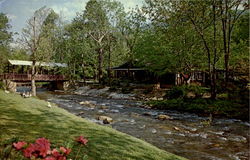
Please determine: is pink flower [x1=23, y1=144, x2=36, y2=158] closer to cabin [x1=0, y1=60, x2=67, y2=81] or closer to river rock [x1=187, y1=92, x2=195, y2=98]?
river rock [x1=187, y1=92, x2=195, y2=98]

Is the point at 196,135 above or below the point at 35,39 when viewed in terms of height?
below

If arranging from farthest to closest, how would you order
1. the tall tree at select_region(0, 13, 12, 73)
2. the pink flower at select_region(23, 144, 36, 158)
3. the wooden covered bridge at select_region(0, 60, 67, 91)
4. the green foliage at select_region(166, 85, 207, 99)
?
the tall tree at select_region(0, 13, 12, 73), the wooden covered bridge at select_region(0, 60, 67, 91), the green foliage at select_region(166, 85, 207, 99), the pink flower at select_region(23, 144, 36, 158)

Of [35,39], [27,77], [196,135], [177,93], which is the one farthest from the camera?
[27,77]

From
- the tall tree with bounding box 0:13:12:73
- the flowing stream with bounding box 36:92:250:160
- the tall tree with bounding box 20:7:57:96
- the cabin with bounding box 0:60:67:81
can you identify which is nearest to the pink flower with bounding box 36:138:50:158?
the flowing stream with bounding box 36:92:250:160

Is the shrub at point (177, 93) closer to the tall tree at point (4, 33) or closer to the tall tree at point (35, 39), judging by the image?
the tall tree at point (35, 39)

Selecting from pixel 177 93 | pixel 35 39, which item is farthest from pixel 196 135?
pixel 35 39

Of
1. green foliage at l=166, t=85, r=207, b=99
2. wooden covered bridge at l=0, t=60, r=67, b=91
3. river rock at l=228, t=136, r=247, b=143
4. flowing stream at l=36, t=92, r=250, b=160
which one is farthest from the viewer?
wooden covered bridge at l=0, t=60, r=67, b=91

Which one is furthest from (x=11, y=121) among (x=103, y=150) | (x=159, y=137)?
(x=159, y=137)

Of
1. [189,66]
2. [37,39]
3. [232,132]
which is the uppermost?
[37,39]

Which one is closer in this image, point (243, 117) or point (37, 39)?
point (243, 117)

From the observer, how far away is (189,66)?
1803cm

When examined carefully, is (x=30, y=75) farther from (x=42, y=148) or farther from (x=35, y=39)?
(x=42, y=148)

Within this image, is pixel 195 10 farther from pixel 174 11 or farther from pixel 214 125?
pixel 214 125

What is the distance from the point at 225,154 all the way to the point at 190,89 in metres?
10.8
